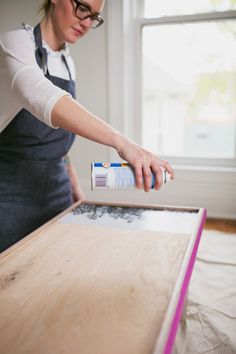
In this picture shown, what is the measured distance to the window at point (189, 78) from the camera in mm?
2521

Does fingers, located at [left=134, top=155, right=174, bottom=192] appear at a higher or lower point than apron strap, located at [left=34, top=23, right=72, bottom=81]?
lower

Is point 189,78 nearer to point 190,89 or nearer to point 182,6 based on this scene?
point 190,89

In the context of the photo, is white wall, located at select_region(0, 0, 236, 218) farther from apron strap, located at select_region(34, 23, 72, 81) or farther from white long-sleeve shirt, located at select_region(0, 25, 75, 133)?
white long-sleeve shirt, located at select_region(0, 25, 75, 133)

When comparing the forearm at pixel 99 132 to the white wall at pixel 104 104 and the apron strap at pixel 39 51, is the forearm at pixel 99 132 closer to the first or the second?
the apron strap at pixel 39 51

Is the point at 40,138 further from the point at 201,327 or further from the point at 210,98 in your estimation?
the point at 210,98

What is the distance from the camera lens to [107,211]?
1.25 metres

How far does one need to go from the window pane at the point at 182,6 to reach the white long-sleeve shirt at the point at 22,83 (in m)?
1.84

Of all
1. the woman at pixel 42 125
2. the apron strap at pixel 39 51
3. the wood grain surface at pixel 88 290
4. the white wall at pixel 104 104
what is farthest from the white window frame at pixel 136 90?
the wood grain surface at pixel 88 290

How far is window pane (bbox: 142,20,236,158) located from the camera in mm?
2562

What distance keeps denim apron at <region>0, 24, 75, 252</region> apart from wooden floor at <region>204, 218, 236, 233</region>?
1.49 metres

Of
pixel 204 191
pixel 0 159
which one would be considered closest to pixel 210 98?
pixel 204 191

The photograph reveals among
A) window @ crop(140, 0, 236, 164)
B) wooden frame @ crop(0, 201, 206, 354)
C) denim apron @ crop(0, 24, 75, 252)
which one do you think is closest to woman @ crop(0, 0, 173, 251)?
denim apron @ crop(0, 24, 75, 252)

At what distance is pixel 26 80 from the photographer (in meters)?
0.85

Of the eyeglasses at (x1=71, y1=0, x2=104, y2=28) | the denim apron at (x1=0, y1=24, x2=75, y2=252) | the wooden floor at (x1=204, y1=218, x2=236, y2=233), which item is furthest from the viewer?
the wooden floor at (x1=204, y1=218, x2=236, y2=233)
